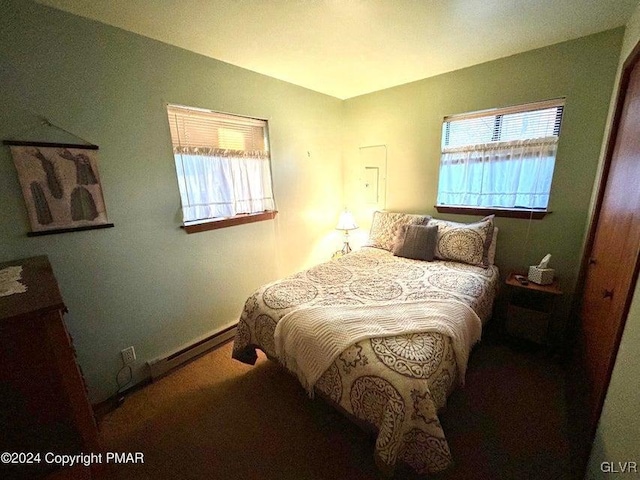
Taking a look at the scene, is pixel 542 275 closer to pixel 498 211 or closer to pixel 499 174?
pixel 498 211

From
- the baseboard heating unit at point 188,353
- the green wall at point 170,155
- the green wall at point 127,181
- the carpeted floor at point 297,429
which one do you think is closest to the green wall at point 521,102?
the green wall at point 170,155

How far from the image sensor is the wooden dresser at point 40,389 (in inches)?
34.7

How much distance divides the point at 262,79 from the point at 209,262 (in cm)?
173

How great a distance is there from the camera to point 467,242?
7.24 feet

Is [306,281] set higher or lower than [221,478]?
higher

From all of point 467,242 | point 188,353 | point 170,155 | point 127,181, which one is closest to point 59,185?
point 127,181

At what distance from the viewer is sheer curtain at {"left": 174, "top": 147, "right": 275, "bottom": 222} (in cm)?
198

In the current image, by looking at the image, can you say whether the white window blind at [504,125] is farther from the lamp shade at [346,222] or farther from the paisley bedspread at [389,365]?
the paisley bedspread at [389,365]

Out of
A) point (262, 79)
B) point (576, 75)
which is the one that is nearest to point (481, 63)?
point (576, 75)

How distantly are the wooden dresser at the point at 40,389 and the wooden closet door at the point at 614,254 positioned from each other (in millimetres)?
2148

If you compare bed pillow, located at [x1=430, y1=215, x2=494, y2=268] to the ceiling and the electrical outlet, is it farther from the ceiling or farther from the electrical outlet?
the electrical outlet

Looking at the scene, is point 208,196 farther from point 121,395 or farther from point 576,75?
point 576,75

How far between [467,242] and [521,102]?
122 centimetres

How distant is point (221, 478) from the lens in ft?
4.11
